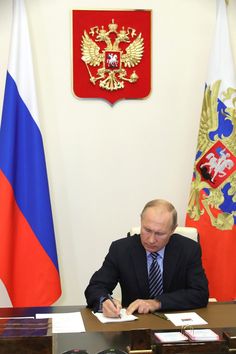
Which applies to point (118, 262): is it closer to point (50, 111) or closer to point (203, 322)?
point (203, 322)

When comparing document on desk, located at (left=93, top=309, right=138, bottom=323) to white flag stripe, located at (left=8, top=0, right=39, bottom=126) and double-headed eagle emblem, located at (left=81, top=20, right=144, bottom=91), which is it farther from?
double-headed eagle emblem, located at (left=81, top=20, right=144, bottom=91)

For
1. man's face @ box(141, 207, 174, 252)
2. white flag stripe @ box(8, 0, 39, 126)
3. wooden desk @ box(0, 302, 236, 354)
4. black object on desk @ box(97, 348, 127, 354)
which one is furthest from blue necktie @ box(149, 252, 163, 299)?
white flag stripe @ box(8, 0, 39, 126)

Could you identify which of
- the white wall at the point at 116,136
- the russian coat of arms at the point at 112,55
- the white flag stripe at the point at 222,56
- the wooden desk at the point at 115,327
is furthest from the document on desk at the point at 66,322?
the white flag stripe at the point at 222,56

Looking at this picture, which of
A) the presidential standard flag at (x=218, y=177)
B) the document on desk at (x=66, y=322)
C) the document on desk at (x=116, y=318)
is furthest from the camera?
the presidential standard flag at (x=218, y=177)

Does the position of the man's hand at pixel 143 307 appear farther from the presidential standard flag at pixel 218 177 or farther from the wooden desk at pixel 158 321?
the presidential standard flag at pixel 218 177

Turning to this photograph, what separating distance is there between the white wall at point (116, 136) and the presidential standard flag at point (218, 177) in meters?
0.20

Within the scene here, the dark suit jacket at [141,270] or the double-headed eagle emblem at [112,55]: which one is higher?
the double-headed eagle emblem at [112,55]

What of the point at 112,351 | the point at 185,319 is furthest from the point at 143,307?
the point at 112,351

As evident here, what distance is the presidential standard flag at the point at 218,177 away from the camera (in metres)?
3.71

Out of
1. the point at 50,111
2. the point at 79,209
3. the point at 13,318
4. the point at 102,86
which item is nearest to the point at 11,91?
the point at 50,111

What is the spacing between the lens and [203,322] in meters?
2.21

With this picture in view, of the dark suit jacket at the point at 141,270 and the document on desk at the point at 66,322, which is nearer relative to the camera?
the document on desk at the point at 66,322

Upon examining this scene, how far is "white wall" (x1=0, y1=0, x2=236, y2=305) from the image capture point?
12.4 ft

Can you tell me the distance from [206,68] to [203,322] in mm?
2288
